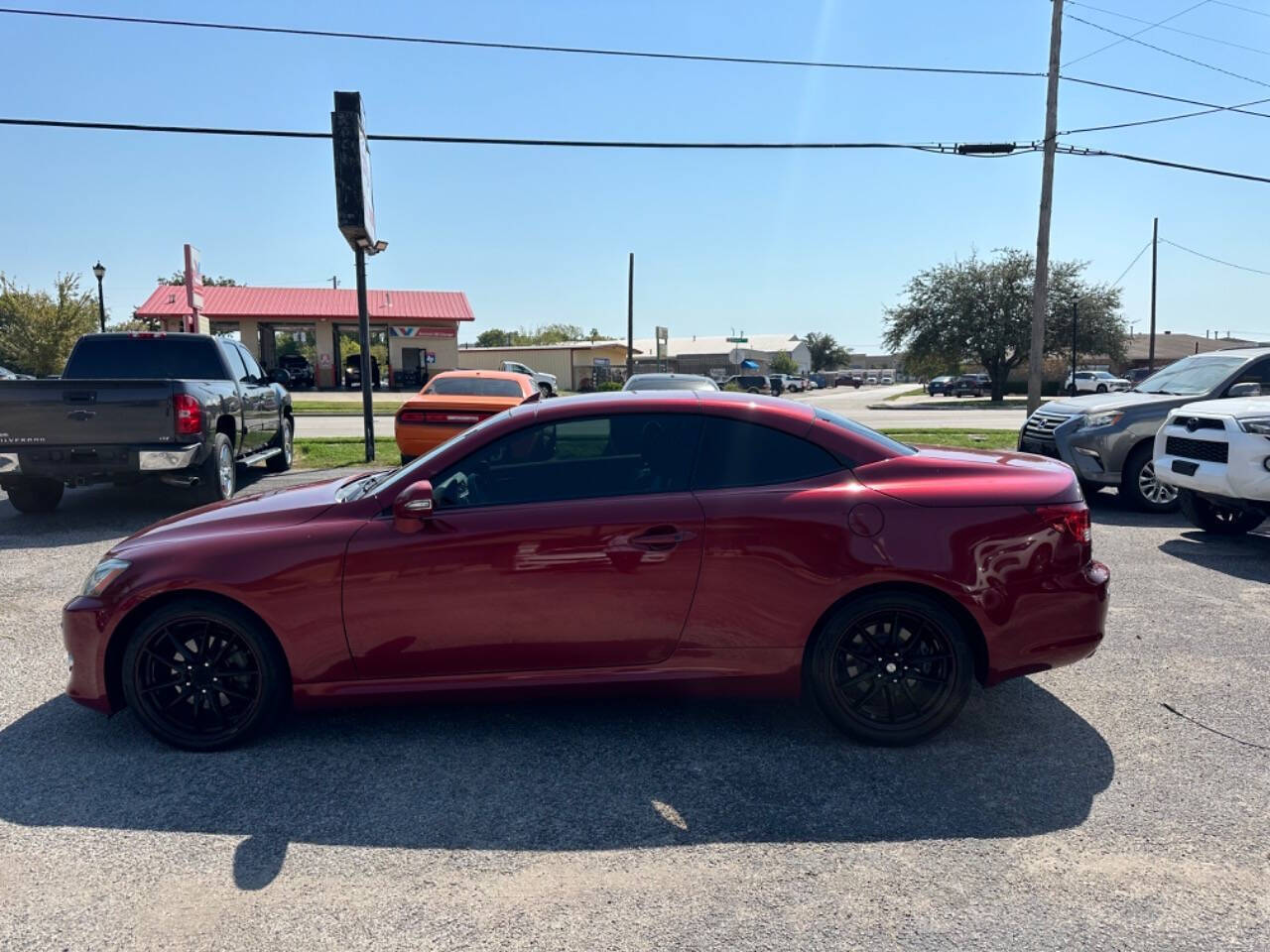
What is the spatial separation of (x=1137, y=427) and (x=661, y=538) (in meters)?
7.95

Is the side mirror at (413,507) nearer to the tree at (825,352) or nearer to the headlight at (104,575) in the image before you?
the headlight at (104,575)

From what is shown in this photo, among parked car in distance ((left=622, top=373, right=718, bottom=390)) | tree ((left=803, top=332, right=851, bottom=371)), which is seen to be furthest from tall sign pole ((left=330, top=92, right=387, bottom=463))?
tree ((left=803, top=332, right=851, bottom=371))

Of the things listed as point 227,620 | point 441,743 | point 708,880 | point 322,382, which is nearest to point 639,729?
point 441,743

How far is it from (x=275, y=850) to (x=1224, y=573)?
281 inches

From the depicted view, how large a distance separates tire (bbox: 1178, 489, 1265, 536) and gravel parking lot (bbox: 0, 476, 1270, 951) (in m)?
4.38

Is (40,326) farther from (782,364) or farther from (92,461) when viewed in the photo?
(782,364)

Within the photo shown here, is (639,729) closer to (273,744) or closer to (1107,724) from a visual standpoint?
(273,744)

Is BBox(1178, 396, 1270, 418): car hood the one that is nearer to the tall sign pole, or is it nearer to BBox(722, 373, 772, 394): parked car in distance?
the tall sign pole

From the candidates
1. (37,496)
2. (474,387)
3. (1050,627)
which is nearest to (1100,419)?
(1050,627)

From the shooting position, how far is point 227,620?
3.83 meters

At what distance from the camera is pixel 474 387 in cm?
1352

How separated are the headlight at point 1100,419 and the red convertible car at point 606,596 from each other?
21.7 feet

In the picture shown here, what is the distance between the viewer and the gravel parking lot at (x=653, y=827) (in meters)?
2.77

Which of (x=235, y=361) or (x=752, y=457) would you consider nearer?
(x=752, y=457)
